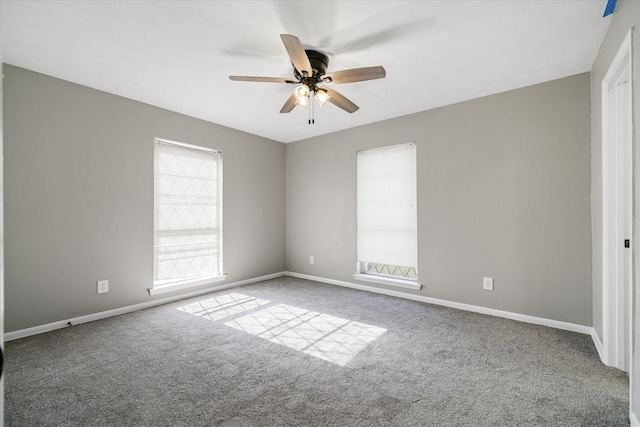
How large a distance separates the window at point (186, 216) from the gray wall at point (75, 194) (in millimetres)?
140

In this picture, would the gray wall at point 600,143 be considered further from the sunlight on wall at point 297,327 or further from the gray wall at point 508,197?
the sunlight on wall at point 297,327

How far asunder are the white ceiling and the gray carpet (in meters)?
2.37

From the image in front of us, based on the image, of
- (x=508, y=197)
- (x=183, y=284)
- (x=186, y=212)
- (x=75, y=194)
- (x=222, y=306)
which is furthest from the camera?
(x=186, y=212)

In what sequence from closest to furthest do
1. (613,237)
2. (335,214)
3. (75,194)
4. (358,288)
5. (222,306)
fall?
(613,237) < (75,194) < (222,306) < (358,288) < (335,214)

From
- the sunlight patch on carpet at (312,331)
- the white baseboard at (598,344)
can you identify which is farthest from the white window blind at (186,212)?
the white baseboard at (598,344)

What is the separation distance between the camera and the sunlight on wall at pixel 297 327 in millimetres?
2545

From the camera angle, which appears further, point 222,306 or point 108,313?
point 222,306

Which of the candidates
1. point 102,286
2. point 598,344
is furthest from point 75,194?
point 598,344

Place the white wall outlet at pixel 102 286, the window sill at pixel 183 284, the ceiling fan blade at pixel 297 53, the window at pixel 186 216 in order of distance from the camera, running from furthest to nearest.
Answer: the window at pixel 186 216
the window sill at pixel 183 284
the white wall outlet at pixel 102 286
the ceiling fan blade at pixel 297 53

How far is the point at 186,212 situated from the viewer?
4043 mm

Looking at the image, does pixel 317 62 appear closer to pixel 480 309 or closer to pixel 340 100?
pixel 340 100

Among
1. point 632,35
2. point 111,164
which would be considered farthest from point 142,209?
point 632,35

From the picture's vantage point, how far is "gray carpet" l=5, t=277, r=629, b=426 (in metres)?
1.74

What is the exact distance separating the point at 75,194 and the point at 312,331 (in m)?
2.67
